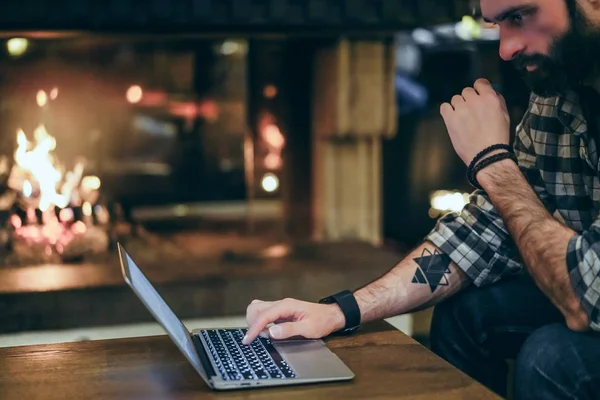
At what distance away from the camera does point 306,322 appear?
1.13m

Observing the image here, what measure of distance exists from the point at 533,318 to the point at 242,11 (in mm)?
1203

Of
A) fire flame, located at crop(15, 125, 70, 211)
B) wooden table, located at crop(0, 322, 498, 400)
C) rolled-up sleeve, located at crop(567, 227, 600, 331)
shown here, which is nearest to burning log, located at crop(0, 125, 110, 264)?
fire flame, located at crop(15, 125, 70, 211)

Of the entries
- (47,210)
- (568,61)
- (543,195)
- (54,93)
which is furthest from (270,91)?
(568,61)

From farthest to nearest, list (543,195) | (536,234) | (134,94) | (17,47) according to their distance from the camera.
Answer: (134,94) → (17,47) → (543,195) → (536,234)

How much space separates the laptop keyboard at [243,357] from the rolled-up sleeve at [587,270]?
0.38 meters

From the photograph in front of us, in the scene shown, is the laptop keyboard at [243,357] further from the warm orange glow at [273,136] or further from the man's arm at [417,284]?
the warm orange glow at [273,136]

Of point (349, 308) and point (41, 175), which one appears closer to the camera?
point (349, 308)

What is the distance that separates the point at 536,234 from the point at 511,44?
0.29 m

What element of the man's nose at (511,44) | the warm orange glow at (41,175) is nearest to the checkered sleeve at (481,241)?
the man's nose at (511,44)

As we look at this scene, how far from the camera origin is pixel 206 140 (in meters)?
2.63

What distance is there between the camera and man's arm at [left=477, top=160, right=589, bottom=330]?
1066mm

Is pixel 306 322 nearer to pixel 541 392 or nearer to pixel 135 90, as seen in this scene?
pixel 541 392

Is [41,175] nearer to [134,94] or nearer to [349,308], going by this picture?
[134,94]

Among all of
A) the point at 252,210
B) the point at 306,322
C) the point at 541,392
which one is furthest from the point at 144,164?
the point at 541,392
